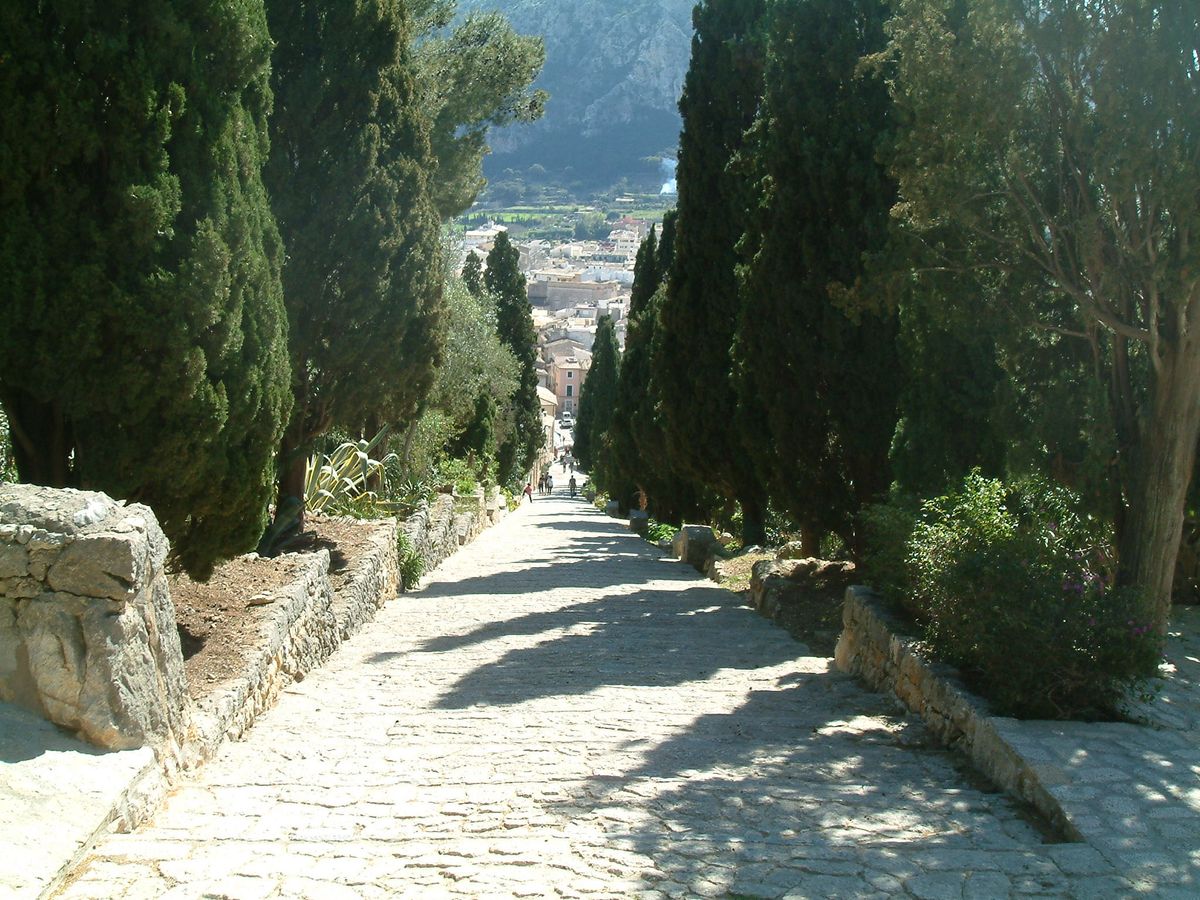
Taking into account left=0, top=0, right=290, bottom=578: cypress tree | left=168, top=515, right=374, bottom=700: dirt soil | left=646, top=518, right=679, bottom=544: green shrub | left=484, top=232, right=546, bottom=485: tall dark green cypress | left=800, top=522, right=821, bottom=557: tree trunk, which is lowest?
left=646, top=518, right=679, bottom=544: green shrub

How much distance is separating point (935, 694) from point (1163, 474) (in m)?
2.31

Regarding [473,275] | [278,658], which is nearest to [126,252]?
[278,658]

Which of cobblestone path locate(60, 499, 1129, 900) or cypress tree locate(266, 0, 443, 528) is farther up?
cypress tree locate(266, 0, 443, 528)

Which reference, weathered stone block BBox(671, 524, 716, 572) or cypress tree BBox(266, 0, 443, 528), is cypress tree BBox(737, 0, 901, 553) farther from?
weathered stone block BBox(671, 524, 716, 572)

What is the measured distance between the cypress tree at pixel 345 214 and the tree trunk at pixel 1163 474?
24.2 ft

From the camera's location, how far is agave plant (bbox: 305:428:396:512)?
15117 millimetres

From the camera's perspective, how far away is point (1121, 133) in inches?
292

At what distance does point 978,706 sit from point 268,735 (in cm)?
386

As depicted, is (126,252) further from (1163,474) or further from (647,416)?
(647,416)

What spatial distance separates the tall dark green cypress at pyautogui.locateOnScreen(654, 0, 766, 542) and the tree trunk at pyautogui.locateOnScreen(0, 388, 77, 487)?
11976 millimetres

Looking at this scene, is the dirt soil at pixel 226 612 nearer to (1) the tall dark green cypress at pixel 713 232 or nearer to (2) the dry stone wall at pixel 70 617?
(2) the dry stone wall at pixel 70 617

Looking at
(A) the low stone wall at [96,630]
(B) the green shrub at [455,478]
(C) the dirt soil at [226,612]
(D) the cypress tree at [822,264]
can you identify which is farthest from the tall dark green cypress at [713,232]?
(A) the low stone wall at [96,630]

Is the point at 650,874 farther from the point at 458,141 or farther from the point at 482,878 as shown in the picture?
the point at 458,141

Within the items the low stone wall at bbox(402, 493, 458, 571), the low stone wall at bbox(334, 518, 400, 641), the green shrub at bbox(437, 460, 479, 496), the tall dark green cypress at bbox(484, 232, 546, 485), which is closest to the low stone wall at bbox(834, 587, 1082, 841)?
the low stone wall at bbox(334, 518, 400, 641)
